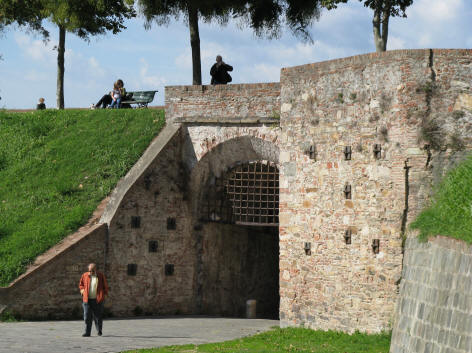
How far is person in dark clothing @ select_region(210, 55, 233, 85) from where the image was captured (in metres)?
23.4

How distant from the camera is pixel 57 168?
22.7 metres

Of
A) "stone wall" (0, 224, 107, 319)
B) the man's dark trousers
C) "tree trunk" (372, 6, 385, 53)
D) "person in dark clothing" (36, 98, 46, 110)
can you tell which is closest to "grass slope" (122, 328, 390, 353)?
the man's dark trousers

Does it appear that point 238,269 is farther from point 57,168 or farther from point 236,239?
point 57,168

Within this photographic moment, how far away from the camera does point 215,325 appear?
18.9 metres

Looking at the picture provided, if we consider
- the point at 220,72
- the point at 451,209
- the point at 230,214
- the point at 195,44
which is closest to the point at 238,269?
the point at 230,214

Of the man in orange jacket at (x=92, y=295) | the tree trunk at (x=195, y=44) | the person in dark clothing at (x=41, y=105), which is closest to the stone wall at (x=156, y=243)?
the man in orange jacket at (x=92, y=295)

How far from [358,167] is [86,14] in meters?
16.2

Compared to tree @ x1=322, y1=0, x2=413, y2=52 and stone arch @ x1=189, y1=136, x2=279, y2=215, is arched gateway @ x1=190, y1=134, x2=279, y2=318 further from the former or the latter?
tree @ x1=322, y1=0, x2=413, y2=52

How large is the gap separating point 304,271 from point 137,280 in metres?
4.64

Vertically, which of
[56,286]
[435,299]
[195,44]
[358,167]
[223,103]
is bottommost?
[56,286]

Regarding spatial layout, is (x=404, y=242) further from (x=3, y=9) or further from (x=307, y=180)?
(x=3, y=9)

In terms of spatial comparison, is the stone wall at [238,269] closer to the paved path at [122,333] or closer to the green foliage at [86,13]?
the paved path at [122,333]

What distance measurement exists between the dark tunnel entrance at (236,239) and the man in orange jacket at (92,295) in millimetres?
5797

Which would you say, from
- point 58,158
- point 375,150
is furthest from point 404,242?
point 58,158
